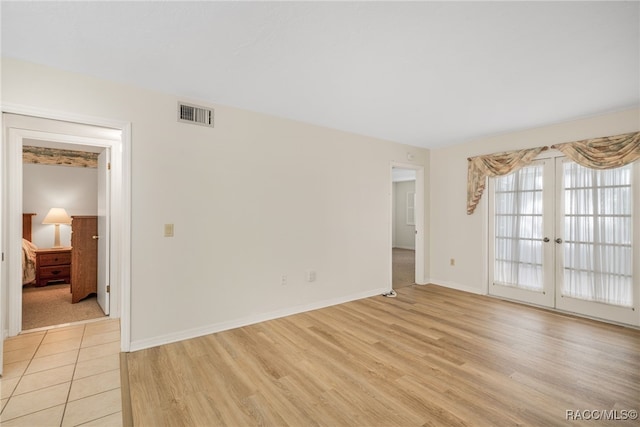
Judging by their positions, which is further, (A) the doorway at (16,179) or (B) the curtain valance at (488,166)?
(B) the curtain valance at (488,166)

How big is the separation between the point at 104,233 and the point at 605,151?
6257mm

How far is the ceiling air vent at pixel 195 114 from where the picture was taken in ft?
9.84

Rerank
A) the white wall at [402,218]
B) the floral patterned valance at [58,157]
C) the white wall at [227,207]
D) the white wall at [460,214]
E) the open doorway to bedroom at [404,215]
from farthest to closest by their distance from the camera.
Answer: the white wall at [402,218] < the open doorway to bedroom at [404,215] < the floral patterned valance at [58,157] < the white wall at [460,214] < the white wall at [227,207]

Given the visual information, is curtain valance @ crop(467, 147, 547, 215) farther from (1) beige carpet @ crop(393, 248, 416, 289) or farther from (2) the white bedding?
(2) the white bedding

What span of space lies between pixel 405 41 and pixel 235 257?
2660 mm

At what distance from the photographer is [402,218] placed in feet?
34.2

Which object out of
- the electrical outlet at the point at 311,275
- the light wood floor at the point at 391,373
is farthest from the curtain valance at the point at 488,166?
the electrical outlet at the point at 311,275

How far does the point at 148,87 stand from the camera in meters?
2.80

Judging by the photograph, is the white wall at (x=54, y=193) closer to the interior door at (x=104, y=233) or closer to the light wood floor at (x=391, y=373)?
the interior door at (x=104, y=233)

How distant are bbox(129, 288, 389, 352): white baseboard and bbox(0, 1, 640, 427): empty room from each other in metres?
0.02

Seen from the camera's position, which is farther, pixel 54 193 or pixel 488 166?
pixel 54 193

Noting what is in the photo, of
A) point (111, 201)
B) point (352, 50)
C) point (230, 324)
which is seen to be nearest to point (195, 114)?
point (111, 201)

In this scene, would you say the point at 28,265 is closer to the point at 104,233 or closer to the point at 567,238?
the point at 104,233

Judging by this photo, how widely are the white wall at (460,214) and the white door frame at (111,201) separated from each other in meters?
4.78
